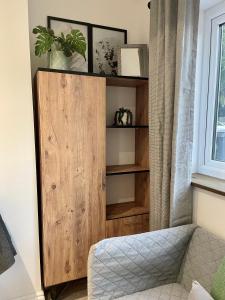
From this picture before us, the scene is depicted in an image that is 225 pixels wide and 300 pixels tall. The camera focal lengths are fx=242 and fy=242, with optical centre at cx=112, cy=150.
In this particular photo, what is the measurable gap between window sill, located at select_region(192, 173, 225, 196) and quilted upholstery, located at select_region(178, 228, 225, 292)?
10.5 inches

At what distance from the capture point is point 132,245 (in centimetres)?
143

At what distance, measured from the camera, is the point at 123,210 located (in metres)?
2.16

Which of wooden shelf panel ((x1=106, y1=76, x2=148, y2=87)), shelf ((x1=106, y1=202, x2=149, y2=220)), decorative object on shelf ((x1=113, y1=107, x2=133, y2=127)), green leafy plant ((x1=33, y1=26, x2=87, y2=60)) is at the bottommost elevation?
shelf ((x1=106, y1=202, x2=149, y2=220))

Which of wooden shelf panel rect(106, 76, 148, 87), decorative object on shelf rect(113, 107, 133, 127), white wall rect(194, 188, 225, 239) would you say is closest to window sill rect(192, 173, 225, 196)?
white wall rect(194, 188, 225, 239)

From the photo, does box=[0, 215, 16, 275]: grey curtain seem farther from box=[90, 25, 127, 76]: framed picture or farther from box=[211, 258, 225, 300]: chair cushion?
box=[90, 25, 127, 76]: framed picture

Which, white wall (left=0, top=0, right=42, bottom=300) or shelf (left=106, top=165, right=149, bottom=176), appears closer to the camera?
white wall (left=0, top=0, right=42, bottom=300)

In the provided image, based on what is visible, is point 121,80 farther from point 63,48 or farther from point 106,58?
point 63,48

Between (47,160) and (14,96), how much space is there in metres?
0.49

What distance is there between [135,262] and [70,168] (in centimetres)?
76

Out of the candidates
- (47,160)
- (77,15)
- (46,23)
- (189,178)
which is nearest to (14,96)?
(47,160)

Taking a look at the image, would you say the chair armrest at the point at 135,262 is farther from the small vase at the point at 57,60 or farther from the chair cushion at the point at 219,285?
the small vase at the point at 57,60

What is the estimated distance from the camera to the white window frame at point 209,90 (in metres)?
1.70

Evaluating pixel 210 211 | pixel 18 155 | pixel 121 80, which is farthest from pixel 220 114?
pixel 18 155

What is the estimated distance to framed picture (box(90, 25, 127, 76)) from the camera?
2.08 meters
